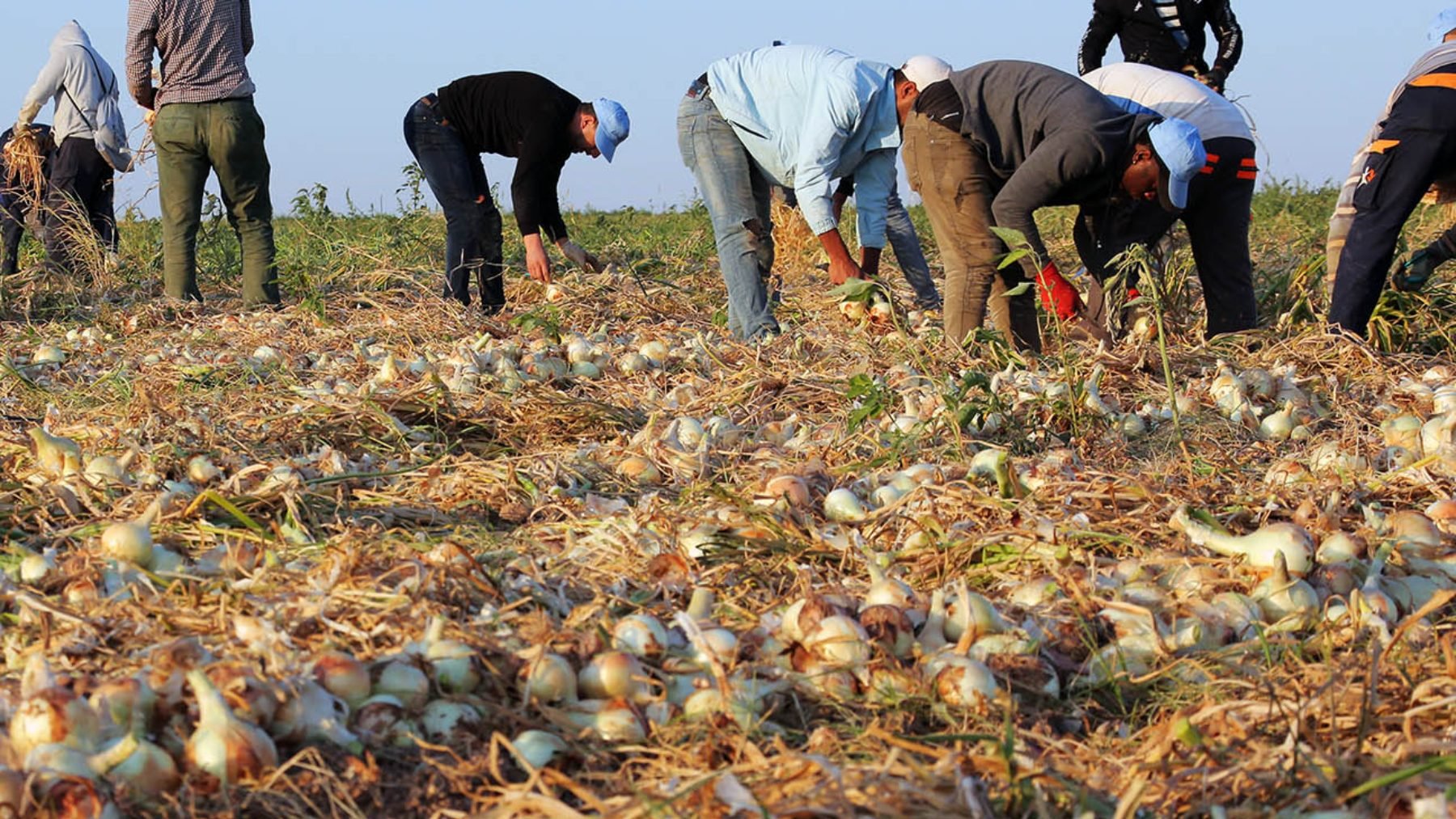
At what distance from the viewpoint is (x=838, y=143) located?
4430mm

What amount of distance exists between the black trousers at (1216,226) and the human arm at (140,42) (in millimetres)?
3828

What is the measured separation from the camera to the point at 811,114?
4445 mm

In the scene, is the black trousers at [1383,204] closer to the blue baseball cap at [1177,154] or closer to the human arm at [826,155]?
the blue baseball cap at [1177,154]

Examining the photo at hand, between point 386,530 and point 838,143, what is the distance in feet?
7.82

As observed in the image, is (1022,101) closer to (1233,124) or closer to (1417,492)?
(1233,124)

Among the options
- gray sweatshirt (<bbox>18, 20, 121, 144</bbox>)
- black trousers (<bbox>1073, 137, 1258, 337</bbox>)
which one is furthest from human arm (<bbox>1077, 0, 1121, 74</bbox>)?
gray sweatshirt (<bbox>18, 20, 121, 144</bbox>)

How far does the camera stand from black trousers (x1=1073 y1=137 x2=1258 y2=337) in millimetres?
4375

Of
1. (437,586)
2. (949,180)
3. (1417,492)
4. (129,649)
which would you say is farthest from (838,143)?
(129,649)

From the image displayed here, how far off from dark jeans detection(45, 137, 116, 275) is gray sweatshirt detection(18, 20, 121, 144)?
9 centimetres

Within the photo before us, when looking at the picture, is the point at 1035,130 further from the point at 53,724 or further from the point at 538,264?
→ the point at 53,724

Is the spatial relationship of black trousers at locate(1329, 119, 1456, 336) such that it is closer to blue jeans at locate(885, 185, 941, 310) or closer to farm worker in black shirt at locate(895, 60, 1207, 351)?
farm worker in black shirt at locate(895, 60, 1207, 351)

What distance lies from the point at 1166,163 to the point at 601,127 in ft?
7.12

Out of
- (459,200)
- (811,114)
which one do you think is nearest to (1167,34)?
(811,114)

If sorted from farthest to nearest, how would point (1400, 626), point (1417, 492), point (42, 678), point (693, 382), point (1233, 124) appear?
1. point (1233, 124)
2. point (693, 382)
3. point (1417, 492)
4. point (1400, 626)
5. point (42, 678)
